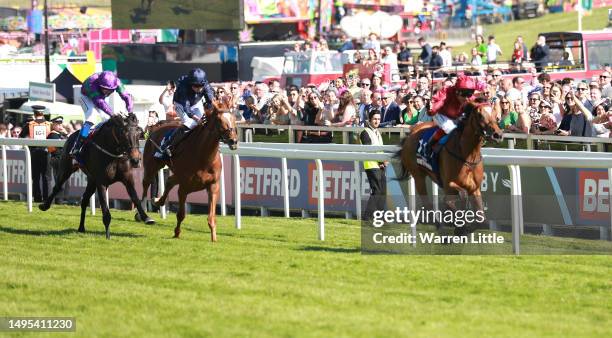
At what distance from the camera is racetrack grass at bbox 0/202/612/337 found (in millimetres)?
7641

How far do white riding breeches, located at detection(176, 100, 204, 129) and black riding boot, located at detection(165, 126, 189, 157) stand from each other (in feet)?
0.26

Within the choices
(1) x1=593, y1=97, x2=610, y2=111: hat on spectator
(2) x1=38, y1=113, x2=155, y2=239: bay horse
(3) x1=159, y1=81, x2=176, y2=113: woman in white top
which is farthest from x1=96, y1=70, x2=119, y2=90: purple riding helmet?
(3) x1=159, y1=81, x2=176, y2=113: woman in white top

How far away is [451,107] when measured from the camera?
11859 millimetres

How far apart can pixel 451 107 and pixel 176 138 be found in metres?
3.02

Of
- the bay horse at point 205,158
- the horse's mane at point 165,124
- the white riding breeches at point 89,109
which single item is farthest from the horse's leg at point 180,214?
the white riding breeches at point 89,109

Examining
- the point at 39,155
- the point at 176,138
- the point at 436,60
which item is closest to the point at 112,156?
the point at 176,138

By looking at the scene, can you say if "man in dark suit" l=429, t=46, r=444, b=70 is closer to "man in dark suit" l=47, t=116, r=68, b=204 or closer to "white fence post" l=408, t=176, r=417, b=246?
"man in dark suit" l=47, t=116, r=68, b=204

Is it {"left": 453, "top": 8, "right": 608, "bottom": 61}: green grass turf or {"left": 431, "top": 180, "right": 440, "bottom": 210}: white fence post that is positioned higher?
{"left": 453, "top": 8, "right": 608, "bottom": 61}: green grass turf

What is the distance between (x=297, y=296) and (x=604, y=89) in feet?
34.0

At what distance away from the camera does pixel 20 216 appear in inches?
619

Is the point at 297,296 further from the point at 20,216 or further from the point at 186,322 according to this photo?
the point at 20,216

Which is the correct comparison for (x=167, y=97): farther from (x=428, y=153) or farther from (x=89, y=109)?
(x=428, y=153)

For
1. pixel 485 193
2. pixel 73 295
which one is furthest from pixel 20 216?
pixel 73 295

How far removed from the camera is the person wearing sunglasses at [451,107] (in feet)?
38.6
